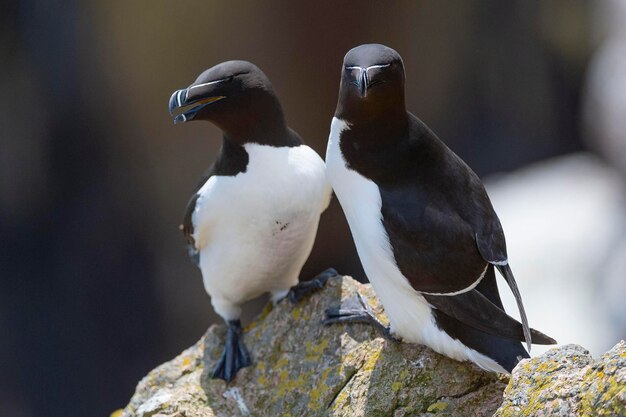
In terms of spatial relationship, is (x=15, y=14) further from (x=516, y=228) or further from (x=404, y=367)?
(x=404, y=367)

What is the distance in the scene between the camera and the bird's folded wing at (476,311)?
3.51m

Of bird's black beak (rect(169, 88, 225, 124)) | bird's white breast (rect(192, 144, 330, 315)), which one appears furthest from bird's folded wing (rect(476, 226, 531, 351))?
bird's black beak (rect(169, 88, 225, 124))

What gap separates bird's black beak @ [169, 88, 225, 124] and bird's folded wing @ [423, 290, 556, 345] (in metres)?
1.24

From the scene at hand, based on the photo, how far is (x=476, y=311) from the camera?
3512 millimetres

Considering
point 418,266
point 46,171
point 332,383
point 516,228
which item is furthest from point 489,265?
point 46,171

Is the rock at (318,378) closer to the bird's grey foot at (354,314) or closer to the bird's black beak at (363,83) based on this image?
the bird's grey foot at (354,314)

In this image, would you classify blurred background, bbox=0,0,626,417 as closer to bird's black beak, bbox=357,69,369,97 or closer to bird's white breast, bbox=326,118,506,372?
bird's white breast, bbox=326,118,506,372

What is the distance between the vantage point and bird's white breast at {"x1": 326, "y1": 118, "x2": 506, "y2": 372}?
3.53 meters

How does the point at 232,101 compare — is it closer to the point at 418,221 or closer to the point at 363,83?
the point at 363,83

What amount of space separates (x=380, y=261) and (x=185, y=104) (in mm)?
1064

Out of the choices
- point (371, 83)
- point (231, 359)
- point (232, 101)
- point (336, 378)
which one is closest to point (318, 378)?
point (336, 378)

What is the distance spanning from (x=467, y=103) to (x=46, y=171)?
5.11 meters

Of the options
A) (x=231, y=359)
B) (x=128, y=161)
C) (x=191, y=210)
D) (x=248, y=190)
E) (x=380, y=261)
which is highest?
(x=248, y=190)

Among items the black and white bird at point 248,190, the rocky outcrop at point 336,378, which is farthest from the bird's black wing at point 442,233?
the black and white bird at point 248,190
